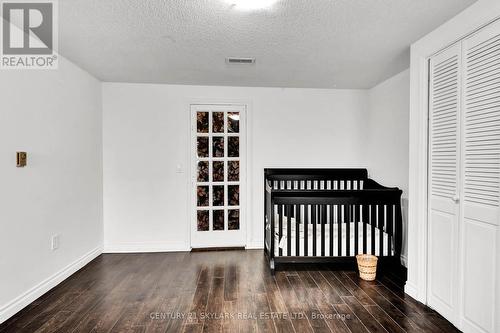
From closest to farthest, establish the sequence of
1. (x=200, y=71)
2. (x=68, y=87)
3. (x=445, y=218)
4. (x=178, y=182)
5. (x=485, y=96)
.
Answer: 1. (x=485, y=96)
2. (x=445, y=218)
3. (x=68, y=87)
4. (x=200, y=71)
5. (x=178, y=182)

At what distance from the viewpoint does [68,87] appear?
10.5 feet

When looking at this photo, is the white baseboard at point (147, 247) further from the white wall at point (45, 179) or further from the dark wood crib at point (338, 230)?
the dark wood crib at point (338, 230)

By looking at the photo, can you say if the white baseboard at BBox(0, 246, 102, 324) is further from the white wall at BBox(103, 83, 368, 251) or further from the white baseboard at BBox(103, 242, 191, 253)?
the white wall at BBox(103, 83, 368, 251)

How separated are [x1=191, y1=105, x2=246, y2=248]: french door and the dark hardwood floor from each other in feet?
2.57

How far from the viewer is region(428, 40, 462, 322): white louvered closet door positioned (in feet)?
7.27

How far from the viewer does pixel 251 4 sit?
2.02 meters

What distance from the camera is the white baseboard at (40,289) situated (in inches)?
90.2

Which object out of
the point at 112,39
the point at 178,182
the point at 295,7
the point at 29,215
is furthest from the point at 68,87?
the point at 295,7

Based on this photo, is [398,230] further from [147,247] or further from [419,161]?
[147,247]

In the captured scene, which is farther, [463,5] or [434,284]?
[434,284]

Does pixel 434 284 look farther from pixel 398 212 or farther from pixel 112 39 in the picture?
pixel 112 39

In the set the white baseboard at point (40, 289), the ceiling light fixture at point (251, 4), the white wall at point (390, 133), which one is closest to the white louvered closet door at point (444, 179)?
the white wall at point (390, 133)

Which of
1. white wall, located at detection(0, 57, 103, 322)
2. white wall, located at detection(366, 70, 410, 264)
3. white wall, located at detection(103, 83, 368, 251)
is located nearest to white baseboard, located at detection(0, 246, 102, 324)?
white wall, located at detection(0, 57, 103, 322)

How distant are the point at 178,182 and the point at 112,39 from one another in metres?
2.05
